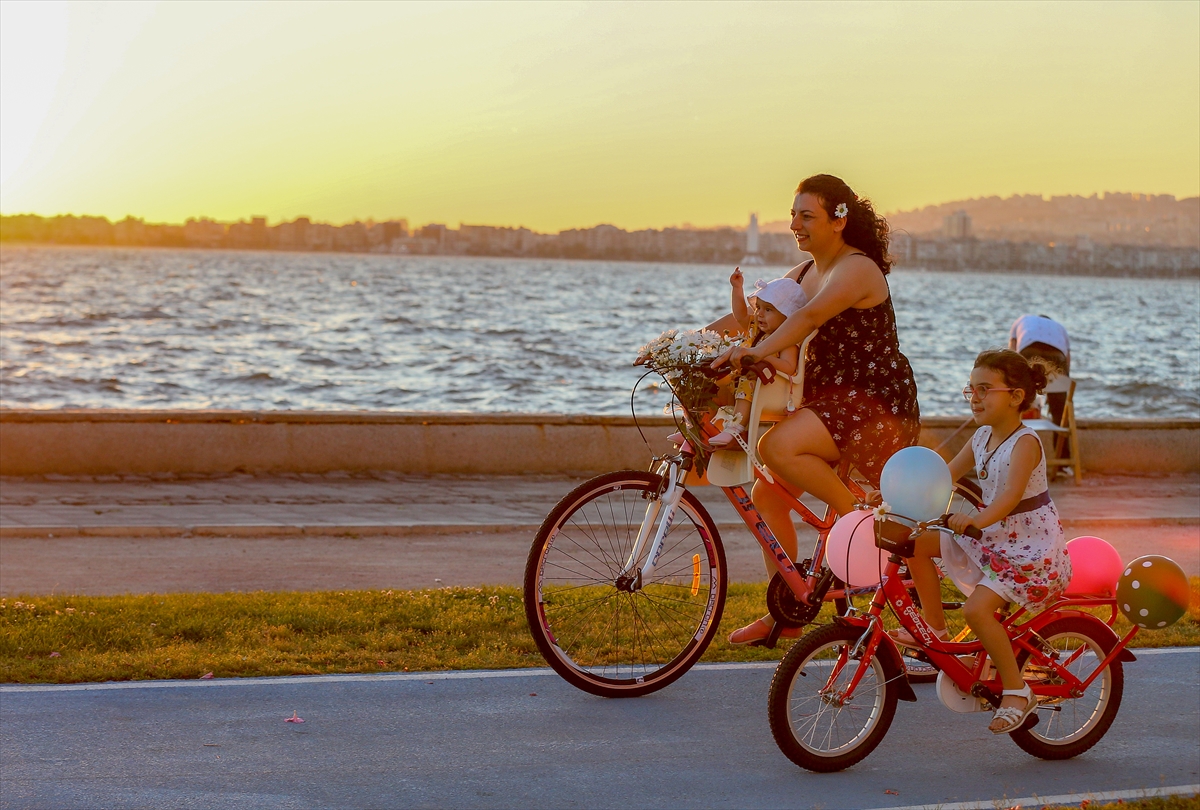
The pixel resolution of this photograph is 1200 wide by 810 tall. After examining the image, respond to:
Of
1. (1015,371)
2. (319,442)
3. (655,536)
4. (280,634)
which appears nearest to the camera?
(1015,371)

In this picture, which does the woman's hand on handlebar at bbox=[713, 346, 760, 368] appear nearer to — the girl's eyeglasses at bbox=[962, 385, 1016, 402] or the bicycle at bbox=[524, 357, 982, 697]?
the bicycle at bbox=[524, 357, 982, 697]

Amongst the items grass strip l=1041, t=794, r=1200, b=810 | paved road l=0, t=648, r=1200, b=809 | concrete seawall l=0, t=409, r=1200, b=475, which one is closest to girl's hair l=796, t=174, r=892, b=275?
paved road l=0, t=648, r=1200, b=809

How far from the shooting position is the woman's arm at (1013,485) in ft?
15.5

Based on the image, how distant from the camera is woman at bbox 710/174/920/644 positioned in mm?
5492

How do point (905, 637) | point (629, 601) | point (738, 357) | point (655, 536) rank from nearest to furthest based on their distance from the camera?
point (905, 637) → point (738, 357) → point (655, 536) → point (629, 601)

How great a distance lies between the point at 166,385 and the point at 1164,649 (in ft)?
104

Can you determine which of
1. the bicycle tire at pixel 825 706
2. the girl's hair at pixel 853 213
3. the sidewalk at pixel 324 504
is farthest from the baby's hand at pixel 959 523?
the sidewalk at pixel 324 504

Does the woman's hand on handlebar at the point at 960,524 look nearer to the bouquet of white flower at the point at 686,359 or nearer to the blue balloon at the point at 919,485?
the blue balloon at the point at 919,485

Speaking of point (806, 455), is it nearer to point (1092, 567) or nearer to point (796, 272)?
point (796, 272)

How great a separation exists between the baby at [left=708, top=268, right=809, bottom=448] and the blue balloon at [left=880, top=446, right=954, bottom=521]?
0.82 m

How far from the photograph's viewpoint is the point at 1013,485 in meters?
4.73

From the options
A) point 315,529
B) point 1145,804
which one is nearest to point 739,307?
point 1145,804

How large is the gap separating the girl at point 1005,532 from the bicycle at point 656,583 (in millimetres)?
571

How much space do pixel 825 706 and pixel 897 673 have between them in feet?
0.94
